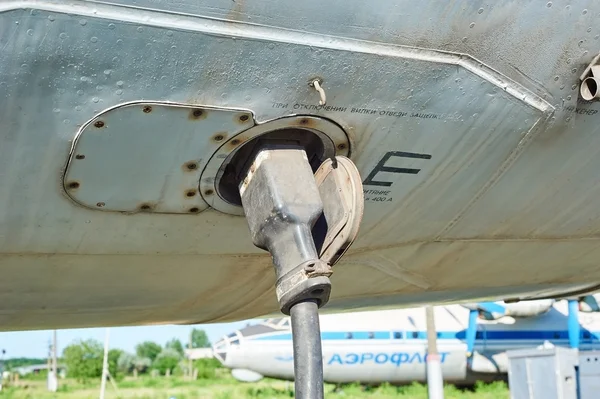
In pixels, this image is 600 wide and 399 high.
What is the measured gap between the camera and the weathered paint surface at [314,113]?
155cm

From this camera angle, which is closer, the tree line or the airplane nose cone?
the airplane nose cone

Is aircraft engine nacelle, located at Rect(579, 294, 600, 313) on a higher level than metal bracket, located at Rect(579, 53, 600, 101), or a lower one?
higher

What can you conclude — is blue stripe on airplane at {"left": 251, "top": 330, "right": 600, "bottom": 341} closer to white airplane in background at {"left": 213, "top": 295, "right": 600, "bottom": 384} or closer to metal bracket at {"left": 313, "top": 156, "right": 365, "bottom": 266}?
white airplane in background at {"left": 213, "top": 295, "right": 600, "bottom": 384}

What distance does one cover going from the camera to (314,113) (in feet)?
5.77

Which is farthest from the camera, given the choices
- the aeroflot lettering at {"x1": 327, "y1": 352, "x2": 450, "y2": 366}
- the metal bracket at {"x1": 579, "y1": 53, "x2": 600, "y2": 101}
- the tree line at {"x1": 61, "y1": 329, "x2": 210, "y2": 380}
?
the tree line at {"x1": 61, "y1": 329, "x2": 210, "y2": 380}

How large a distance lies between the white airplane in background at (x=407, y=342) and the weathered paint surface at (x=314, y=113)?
1636 centimetres

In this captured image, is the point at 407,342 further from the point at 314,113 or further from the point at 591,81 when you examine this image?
the point at 314,113

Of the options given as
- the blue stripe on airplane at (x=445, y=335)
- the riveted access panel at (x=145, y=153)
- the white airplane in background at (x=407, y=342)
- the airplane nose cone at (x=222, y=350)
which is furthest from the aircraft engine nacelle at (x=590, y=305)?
the riveted access panel at (x=145, y=153)

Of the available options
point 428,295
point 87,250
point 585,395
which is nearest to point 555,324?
point 585,395

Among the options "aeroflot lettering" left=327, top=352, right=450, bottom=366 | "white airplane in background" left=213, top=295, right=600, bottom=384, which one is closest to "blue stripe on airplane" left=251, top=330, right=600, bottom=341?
"white airplane in background" left=213, top=295, right=600, bottom=384

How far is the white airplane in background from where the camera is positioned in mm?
18922

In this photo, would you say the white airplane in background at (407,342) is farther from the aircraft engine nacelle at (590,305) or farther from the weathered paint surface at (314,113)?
the weathered paint surface at (314,113)

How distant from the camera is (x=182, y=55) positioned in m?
1.57

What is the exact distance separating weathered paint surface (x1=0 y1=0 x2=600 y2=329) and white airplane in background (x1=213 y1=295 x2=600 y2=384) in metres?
16.4
